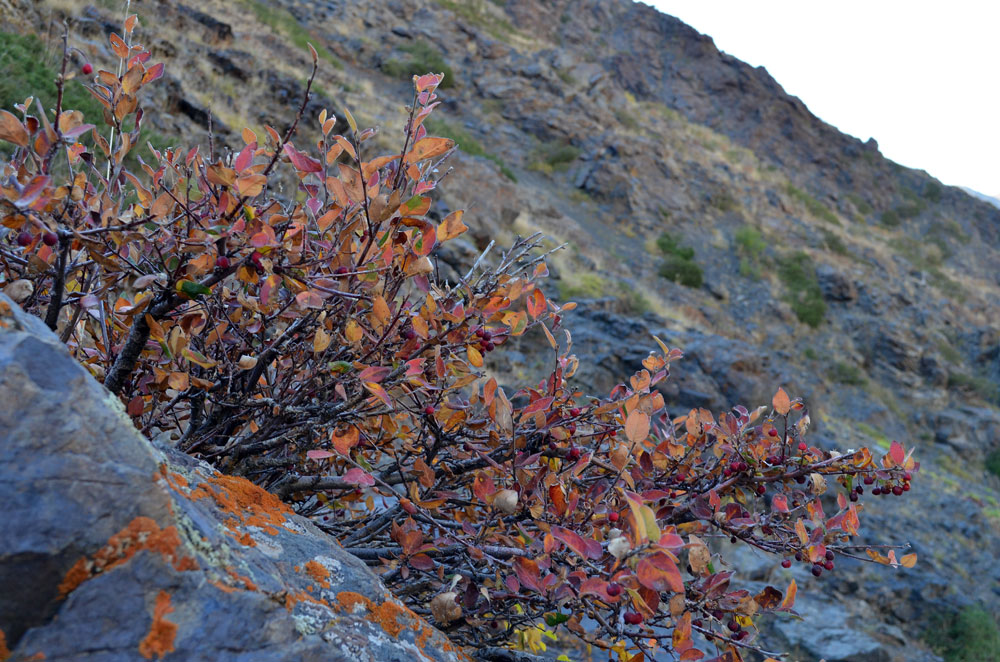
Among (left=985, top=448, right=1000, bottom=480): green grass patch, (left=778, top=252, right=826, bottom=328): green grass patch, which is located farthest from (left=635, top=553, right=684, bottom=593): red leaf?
(left=778, top=252, right=826, bottom=328): green grass patch

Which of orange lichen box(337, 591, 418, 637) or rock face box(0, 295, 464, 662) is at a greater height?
rock face box(0, 295, 464, 662)

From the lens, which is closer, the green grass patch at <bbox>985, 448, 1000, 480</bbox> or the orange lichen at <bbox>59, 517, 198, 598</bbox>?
the orange lichen at <bbox>59, 517, 198, 598</bbox>

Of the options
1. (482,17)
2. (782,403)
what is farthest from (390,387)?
(482,17)

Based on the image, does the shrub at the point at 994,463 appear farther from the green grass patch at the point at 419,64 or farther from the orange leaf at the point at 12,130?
the green grass patch at the point at 419,64

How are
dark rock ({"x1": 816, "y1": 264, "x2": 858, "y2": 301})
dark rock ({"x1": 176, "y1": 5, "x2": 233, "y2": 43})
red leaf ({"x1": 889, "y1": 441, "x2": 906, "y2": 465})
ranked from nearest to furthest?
1. red leaf ({"x1": 889, "y1": 441, "x2": 906, "y2": 465})
2. dark rock ({"x1": 176, "y1": 5, "x2": 233, "y2": 43})
3. dark rock ({"x1": 816, "y1": 264, "x2": 858, "y2": 301})

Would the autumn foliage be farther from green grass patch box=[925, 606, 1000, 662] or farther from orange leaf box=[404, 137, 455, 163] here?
green grass patch box=[925, 606, 1000, 662]

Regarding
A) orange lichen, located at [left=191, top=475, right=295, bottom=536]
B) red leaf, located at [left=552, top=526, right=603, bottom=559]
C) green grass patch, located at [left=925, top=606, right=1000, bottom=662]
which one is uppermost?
red leaf, located at [left=552, top=526, right=603, bottom=559]

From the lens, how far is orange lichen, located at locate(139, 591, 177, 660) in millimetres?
830

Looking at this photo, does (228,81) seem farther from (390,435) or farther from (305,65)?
(390,435)

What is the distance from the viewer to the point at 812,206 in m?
23.3

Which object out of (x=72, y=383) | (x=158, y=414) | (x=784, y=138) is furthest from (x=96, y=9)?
(x=784, y=138)

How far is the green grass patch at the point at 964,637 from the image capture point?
6367 millimetres

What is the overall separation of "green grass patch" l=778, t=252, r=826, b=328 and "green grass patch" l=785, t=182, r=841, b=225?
21.1ft

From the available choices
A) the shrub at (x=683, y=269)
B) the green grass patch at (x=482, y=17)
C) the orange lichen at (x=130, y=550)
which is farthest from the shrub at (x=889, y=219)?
the orange lichen at (x=130, y=550)
